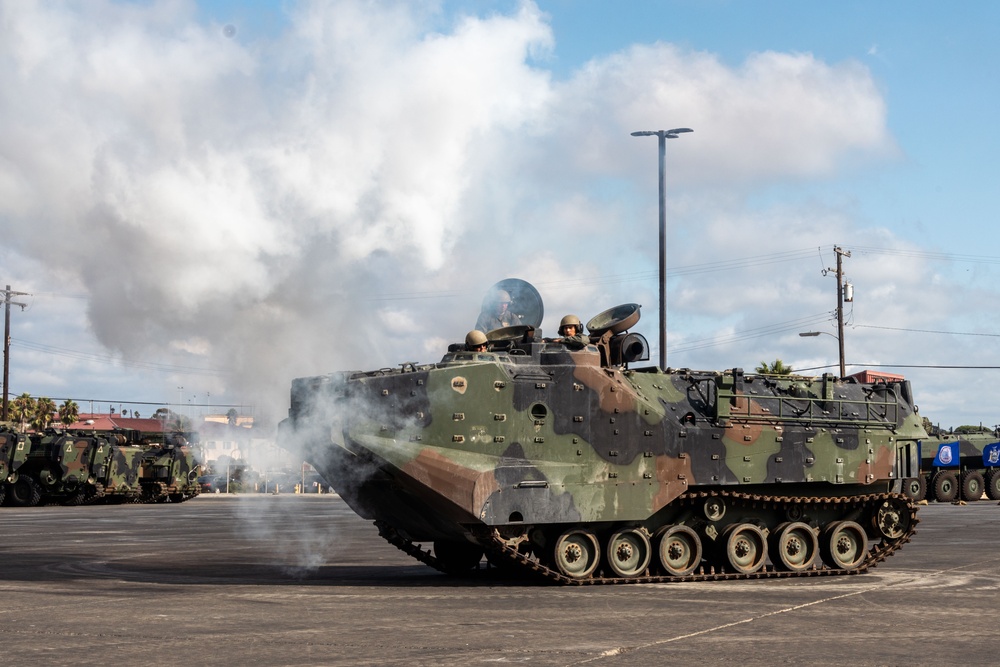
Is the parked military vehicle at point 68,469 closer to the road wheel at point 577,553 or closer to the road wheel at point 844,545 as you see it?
the road wheel at point 577,553

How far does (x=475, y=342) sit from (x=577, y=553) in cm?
344

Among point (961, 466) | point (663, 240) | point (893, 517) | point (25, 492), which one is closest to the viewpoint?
point (893, 517)

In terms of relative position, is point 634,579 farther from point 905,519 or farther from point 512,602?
point 905,519

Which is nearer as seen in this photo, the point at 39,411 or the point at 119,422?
the point at 39,411

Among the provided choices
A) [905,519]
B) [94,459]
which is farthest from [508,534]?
[94,459]

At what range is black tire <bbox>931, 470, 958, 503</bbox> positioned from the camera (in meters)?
50.3

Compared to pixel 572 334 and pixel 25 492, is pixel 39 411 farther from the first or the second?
pixel 572 334

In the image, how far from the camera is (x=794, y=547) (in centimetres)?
1906

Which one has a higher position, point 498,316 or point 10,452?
point 498,316

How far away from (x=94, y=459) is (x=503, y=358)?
3418cm

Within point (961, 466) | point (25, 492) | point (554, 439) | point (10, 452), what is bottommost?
point (25, 492)

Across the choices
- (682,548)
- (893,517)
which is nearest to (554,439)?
(682,548)

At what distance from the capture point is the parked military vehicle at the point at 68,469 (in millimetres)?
47125

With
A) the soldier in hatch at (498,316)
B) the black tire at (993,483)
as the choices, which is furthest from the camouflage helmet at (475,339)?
the black tire at (993,483)
